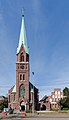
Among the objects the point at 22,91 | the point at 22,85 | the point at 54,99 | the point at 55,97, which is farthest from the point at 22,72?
the point at 54,99

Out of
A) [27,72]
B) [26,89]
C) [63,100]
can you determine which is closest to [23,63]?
[27,72]

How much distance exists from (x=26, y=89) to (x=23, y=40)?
865 inches

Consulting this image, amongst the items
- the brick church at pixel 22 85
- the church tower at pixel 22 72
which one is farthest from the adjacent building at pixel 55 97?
the church tower at pixel 22 72

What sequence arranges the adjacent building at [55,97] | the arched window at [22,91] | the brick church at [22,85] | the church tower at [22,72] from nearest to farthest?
1. the brick church at [22,85]
2. the church tower at [22,72]
3. the arched window at [22,91]
4. the adjacent building at [55,97]

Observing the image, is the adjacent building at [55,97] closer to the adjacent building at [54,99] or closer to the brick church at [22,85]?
the adjacent building at [54,99]

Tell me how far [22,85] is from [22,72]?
5602mm

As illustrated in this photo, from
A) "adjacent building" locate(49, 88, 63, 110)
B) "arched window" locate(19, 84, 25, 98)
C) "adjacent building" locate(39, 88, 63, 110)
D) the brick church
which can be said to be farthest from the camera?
"adjacent building" locate(49, 88, 63, 110)

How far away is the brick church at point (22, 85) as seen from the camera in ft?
331

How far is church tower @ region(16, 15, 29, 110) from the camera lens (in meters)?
101

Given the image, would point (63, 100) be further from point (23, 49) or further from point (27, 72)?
point (23, 49)

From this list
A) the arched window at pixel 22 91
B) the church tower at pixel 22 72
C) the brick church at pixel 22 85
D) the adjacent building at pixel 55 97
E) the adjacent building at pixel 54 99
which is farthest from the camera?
the adjacent building at pixel 55 97

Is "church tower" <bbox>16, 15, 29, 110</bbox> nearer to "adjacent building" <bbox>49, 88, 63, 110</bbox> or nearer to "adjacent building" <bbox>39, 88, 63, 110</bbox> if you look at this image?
"adjacent building" <bbox>39, 88, 63, 110</bbox>

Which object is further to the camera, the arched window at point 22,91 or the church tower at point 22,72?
the arched window at point 22,91

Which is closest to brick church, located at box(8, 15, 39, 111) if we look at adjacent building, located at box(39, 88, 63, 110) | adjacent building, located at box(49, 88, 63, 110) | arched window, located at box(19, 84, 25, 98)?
arched window, located at box(19, 84, 25, 98)
